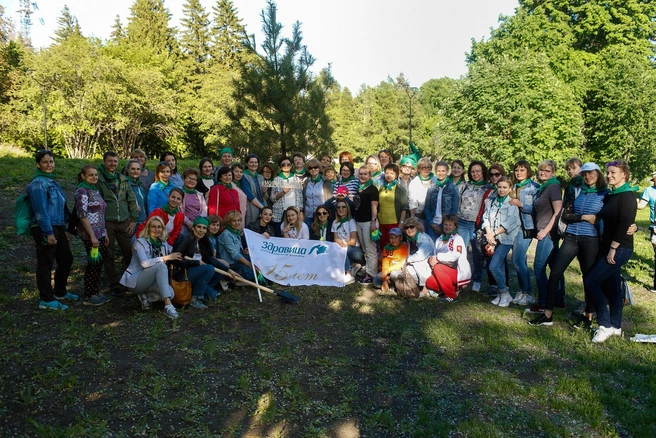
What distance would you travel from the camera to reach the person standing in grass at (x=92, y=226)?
6074 millimetres

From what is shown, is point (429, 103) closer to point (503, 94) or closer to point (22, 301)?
point (503, 94)

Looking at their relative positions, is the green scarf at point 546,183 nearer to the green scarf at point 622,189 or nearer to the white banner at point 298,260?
the green scarf at point 622,189

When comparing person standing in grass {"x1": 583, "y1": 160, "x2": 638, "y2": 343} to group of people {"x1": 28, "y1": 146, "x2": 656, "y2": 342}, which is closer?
person standing in grass {"x1": 583, "y1": 160, "x2": 638, "y2": 343}

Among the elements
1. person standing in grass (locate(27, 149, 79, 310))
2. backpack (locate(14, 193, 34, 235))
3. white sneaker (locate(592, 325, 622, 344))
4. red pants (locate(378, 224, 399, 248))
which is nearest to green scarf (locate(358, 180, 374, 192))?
red pants (locate(378, 224, 399, 248))

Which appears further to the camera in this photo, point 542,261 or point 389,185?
point 389,185

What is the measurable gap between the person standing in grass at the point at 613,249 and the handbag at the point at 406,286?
7.72ft

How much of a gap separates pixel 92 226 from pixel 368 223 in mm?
4176

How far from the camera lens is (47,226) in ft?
18.9

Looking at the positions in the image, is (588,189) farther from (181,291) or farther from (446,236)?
(181,291)

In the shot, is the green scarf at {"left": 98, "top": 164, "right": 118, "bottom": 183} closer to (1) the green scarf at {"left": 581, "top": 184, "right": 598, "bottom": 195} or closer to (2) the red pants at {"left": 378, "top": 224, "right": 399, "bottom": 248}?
(2) the red pants at {"left": 378, "top": 224, "right": 399, "bottom": 248}

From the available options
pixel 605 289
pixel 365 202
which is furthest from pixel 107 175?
pixel 605 289

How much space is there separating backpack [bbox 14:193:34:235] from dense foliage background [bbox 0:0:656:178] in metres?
7.84

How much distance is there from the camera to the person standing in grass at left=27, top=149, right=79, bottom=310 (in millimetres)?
5711

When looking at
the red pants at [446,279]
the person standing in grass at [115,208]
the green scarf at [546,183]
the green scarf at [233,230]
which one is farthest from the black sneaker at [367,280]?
the person standing in grass at [115,208]
